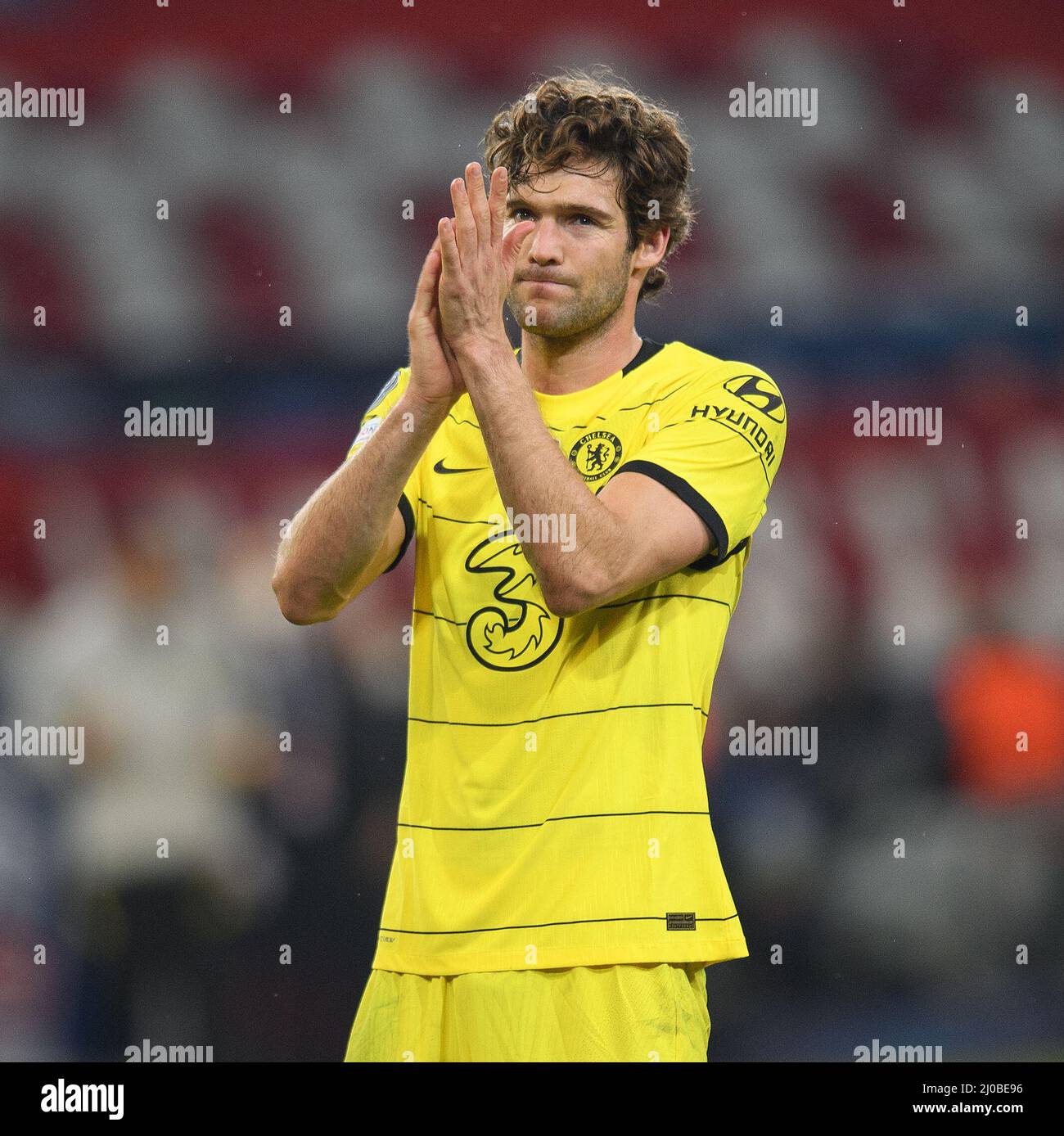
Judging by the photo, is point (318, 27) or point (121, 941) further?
point (318, 27)

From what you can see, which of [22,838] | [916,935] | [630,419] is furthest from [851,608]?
[22,838]

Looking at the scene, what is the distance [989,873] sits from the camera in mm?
4293

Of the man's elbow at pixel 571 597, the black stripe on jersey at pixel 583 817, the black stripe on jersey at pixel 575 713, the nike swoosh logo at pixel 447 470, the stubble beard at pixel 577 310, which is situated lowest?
the black stripe on jersey at pixel 583 817

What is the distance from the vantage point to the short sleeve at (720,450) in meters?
2.23

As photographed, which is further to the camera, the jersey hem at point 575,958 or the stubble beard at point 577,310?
the stubble beard at point 577,310

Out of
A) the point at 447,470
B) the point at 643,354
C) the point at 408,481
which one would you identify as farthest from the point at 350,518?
the point at 643,354

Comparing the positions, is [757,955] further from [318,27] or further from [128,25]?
[128,25]

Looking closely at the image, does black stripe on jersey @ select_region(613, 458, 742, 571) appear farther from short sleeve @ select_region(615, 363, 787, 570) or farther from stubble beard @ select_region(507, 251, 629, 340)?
stubble beard @ select_region(507, 251, 629, 340)

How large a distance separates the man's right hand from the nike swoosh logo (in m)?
0.21

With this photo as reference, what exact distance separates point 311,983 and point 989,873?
6.65 feet

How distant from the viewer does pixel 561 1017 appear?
209 cm

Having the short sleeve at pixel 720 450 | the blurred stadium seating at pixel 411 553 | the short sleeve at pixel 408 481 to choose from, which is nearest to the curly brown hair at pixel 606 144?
the short sleeve at pixel 720 450

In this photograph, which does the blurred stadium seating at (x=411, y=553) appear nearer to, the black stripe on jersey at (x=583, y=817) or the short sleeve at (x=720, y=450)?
the short sleeve at (x=720, y=450)

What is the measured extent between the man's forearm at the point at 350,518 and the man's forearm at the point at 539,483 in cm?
10
